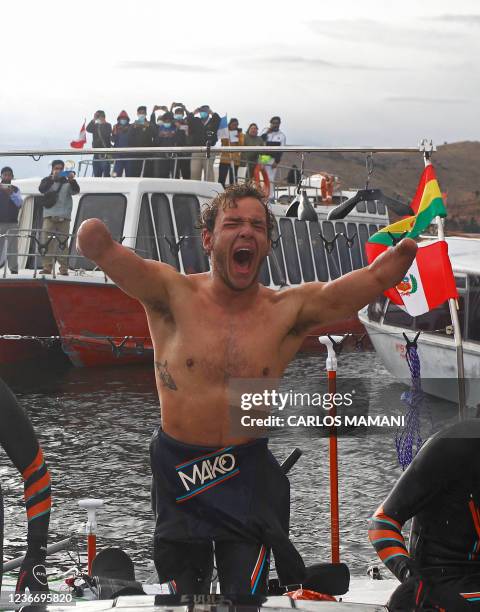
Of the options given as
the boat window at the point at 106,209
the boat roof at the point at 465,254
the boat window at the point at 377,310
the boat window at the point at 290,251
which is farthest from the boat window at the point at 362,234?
the boat roof at the point at 465,254

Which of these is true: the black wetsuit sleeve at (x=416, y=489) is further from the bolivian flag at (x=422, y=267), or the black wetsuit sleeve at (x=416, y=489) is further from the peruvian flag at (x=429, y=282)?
the peruvian flag at (x=429, y=282)

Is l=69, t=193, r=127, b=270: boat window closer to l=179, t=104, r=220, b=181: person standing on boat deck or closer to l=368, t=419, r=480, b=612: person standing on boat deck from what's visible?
l=179, t=104, r=220, b=181: person standing on boat deck

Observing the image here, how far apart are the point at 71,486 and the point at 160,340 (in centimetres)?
996

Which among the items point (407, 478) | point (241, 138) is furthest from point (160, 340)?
point (241, 138)

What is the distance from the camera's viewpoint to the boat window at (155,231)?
25.2 meters

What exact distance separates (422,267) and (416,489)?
6727 mm

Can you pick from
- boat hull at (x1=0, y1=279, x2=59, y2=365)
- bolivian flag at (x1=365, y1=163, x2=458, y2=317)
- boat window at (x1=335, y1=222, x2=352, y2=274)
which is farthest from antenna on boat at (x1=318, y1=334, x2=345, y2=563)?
boat window at (x1=335, y1=222, x2=352, y2=274)

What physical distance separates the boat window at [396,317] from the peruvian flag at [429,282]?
1053cm

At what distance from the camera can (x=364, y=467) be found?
1538 centimetres

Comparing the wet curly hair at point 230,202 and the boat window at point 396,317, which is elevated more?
the wet curly hair at point 230,202

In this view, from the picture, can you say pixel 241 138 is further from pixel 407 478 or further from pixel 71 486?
pixel 407 478

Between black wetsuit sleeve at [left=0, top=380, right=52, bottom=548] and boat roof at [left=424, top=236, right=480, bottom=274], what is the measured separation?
15639 mm

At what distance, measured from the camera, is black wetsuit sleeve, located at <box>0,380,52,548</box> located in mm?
4754

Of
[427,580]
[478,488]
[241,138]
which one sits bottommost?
[427,580]
